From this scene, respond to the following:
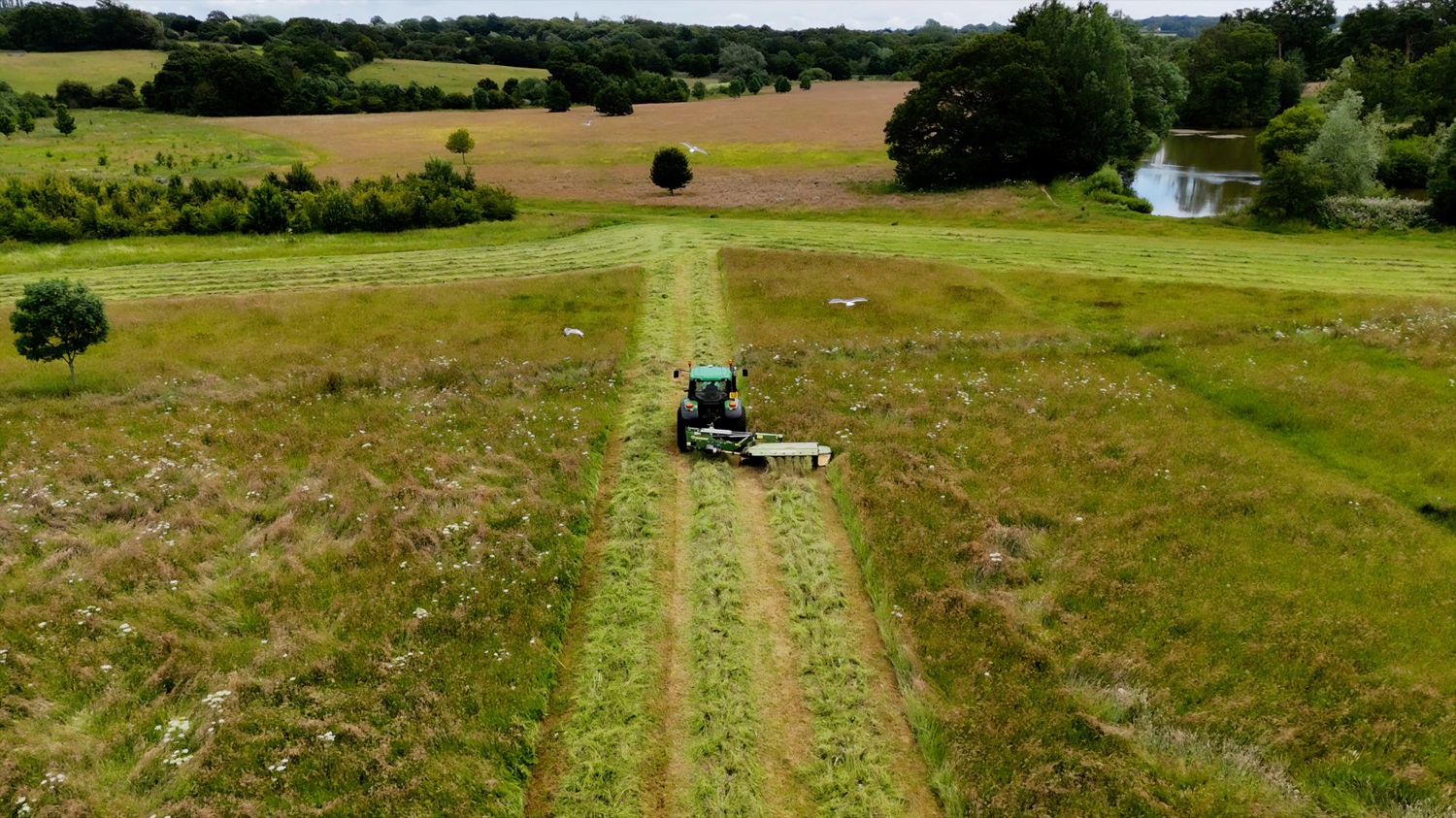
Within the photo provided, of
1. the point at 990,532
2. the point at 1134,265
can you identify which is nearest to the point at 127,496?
the point at 990,532

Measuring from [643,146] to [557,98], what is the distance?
3995cm

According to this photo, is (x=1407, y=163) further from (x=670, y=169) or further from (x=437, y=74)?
(x=437, y=74)

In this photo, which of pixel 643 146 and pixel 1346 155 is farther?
pixel 643 146

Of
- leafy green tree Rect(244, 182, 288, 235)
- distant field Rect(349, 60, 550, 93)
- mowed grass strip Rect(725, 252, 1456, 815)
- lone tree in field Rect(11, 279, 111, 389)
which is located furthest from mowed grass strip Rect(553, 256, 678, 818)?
distant field Rect(349, 60, 550, 93)

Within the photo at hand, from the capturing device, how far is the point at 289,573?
1569 centimetres

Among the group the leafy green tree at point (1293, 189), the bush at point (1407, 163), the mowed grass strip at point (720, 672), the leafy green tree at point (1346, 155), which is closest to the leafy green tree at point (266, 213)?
the mowed grass strip at point (720, 672)

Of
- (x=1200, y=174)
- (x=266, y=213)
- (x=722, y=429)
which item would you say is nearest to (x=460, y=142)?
(x=266, y=213)

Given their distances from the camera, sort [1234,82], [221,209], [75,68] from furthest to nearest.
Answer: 1. [75,68]
2. [1234,82]
3. [221,209]

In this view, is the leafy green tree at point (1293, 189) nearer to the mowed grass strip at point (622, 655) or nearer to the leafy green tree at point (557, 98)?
the mowed grass strip at point (622, 655)

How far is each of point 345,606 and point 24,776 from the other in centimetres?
489

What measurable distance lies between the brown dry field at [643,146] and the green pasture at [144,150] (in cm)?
526

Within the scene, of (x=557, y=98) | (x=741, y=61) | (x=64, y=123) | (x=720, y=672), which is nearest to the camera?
(x=720, y=672)

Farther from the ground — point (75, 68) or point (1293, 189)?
point (75, 68)

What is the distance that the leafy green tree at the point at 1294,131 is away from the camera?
64.4 metres
